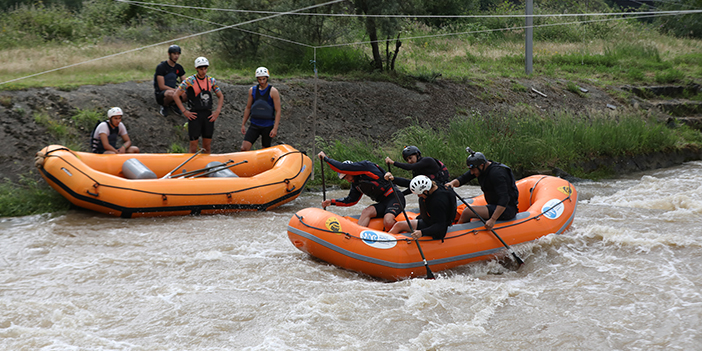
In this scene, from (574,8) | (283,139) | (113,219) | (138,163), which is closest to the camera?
(113,219)

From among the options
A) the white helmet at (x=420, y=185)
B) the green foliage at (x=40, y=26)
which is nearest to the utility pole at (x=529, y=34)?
the white helmet at (x=420, y=185)

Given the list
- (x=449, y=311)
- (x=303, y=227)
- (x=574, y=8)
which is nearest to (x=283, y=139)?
(x=303, y=227)

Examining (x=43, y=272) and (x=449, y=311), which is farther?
(x=43, y=272)

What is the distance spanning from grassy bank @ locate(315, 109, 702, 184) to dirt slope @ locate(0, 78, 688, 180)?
25.8 inches

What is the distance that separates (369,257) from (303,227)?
740 mm

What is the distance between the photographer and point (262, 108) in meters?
8.05

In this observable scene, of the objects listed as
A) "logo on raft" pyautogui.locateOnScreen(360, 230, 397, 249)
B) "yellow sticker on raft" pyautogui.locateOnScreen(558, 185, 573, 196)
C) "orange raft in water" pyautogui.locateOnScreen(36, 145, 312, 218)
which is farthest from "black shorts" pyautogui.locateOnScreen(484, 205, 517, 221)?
"orange raft in water" pyautogui.locateOnScreen(36, 145, 312, 218)

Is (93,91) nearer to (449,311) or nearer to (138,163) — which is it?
(138,163)

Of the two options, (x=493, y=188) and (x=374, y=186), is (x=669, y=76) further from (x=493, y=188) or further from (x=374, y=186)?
(x=374, y=186)

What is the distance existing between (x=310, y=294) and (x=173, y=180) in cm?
327

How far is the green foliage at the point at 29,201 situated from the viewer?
680 cm

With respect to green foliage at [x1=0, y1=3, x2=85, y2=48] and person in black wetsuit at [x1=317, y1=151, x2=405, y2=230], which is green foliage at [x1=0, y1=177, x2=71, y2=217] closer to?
person in black wetsuit at [x1=317, y1=151, x2=405, y2=230]

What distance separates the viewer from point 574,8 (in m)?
25.0

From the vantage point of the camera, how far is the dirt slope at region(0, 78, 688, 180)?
8.32m
